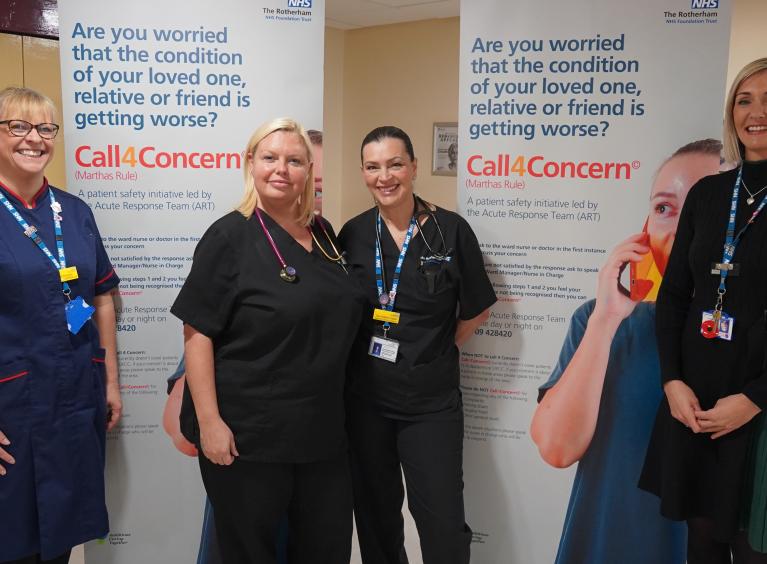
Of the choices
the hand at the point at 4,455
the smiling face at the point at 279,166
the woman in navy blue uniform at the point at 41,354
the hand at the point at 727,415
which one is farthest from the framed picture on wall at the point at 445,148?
the hand at the point at 4,455

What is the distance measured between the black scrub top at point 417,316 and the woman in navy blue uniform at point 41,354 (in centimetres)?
82

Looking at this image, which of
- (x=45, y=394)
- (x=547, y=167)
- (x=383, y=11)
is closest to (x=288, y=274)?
(x=45, y=394)

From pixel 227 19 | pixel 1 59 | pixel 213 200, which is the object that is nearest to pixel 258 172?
pixel 213 200

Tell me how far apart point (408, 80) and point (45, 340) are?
4.22 meters

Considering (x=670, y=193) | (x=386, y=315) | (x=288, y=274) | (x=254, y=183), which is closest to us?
(x=288, y=274)

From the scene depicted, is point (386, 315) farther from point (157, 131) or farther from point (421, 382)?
point (157, 131)

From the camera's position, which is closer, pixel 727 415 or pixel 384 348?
pixel 727 415

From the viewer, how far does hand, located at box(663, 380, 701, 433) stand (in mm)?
1777

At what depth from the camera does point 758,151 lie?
1.79m

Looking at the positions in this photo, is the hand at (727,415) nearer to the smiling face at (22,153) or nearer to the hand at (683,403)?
the hand at (683,403)

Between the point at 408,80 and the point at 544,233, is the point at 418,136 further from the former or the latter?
the point at 544,233

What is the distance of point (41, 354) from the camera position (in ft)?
6.32

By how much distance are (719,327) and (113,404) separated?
1900 mm

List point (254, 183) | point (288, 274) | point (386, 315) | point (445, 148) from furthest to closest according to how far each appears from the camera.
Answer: point (445, 148), point (386, 315), point (254, 183), point (288, 274)
